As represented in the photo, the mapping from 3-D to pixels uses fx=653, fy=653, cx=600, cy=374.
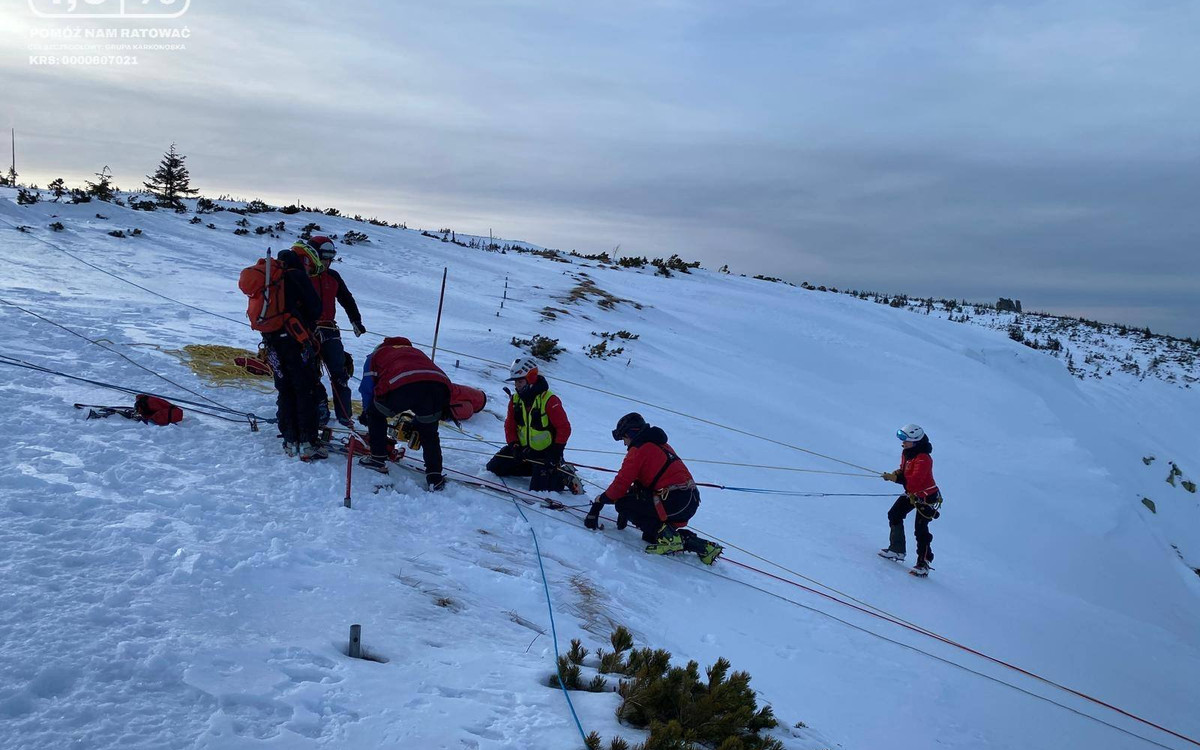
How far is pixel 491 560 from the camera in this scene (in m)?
5.03

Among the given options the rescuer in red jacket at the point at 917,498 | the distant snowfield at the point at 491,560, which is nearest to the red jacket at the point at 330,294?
the distant snowfield at the point at 491,560

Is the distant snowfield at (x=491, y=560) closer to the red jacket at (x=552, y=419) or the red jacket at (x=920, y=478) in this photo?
the red jacket at (x=552, y=419)

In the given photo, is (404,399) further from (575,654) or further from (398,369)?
(575,654)

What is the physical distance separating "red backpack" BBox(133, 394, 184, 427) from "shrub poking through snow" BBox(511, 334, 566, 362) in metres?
6.85

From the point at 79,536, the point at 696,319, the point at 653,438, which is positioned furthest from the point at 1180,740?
the point at 696,319

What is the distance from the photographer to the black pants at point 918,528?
8602 mm

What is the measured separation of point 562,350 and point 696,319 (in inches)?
300

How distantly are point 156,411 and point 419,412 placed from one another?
2.28 metres

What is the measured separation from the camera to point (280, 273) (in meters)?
5.64

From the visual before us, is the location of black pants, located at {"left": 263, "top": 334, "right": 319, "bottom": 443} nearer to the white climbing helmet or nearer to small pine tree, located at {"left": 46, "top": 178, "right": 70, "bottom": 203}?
the white climbing helmet

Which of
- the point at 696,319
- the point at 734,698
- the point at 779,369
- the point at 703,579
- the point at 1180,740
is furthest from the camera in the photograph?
the point at 696,319

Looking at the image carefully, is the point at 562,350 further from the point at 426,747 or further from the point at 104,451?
the point at 426,747

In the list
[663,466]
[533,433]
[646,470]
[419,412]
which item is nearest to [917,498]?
[663,466]

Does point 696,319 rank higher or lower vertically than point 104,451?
higher
